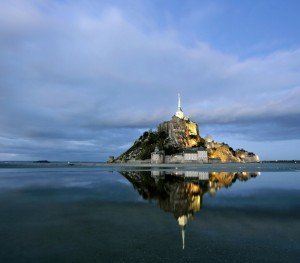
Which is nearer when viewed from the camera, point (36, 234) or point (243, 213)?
point (36, 234)

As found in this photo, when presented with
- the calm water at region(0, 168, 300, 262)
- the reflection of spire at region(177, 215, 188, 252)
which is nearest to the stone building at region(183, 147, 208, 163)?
the calm water at region(0, 168, 300, 262)

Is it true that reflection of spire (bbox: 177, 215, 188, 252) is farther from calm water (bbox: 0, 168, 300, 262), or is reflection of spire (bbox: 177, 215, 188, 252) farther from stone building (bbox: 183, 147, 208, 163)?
stone building (bbox: 183, 147, 208, 163)

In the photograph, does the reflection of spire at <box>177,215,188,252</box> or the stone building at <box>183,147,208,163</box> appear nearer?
the reflection of spire at <box>177,215,188,252</box>

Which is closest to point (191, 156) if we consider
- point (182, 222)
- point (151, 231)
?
point (182, 222)

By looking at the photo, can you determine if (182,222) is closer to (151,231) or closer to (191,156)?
(151,231)

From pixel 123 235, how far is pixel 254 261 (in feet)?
18.4

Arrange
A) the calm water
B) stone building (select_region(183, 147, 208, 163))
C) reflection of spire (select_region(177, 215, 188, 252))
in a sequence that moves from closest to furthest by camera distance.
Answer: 1. the calm water
2. reflection of spire (select_region(177, 215, 188, 252))
3. stone building (select_region(183, 147, 208, 163))

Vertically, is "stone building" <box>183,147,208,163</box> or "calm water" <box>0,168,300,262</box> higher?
"stone building" <box>183,147,208,163</box>

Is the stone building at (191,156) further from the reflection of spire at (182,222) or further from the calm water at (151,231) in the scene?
the reflection of spire at (182,222)

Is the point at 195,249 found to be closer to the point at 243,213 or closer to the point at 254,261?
the point at 254,261

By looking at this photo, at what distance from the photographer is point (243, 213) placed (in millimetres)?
17797

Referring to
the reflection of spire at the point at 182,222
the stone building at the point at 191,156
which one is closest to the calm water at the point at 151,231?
the reflection of spire at the point at 182,222

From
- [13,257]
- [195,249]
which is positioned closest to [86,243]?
[13,257]

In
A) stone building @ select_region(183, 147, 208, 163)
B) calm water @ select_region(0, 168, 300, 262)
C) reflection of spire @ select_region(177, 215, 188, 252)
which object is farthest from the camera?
stone building @ select_region(183, 147, 208, 163)
